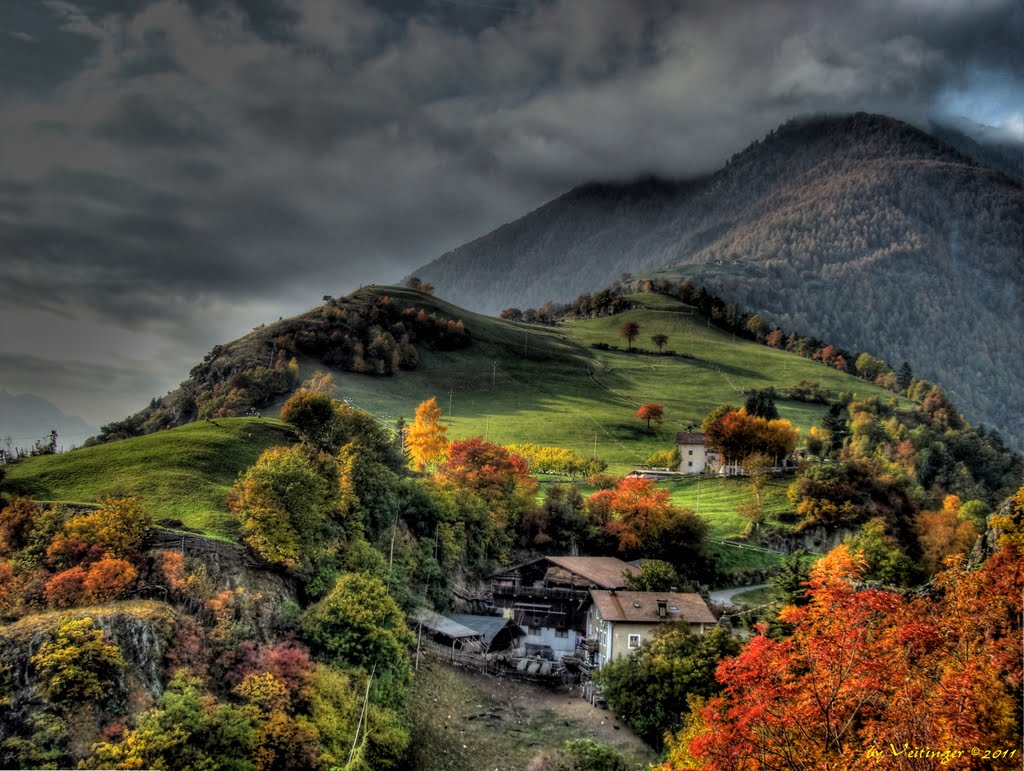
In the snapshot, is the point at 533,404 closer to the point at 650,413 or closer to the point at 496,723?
the point at 650,413

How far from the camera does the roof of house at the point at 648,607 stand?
47500 millimetres

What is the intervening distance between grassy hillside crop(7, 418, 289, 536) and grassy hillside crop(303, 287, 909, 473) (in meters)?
51.7

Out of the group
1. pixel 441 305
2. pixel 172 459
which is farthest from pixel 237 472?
pixel 441 305

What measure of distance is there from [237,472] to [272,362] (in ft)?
218

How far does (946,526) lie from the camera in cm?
7131

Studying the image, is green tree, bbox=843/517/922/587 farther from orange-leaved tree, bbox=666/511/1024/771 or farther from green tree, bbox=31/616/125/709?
green tree, bbox=31/616/125/709

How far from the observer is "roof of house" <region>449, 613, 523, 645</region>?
50.0 m

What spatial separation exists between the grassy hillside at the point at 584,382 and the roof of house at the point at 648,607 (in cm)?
4257

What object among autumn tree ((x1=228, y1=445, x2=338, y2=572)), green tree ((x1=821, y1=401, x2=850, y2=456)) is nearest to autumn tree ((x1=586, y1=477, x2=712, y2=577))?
autumn tree ((x1=228, y1=445, x2=338, y2=572))

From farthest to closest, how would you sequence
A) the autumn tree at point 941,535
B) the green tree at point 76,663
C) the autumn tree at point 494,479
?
the autumn tree at point 941,535 < the autumn tree at point 494,479 < the green tree at point 76,663

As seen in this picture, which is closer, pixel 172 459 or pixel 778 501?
pixel 172 459

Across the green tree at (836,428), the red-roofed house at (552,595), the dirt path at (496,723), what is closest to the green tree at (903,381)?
the green tree at (836,428)

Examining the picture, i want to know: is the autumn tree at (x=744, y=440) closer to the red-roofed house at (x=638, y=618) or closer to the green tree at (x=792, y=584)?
the red-roofed house at (x=638, y=618)

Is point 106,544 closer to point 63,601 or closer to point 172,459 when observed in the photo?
point 63,601
